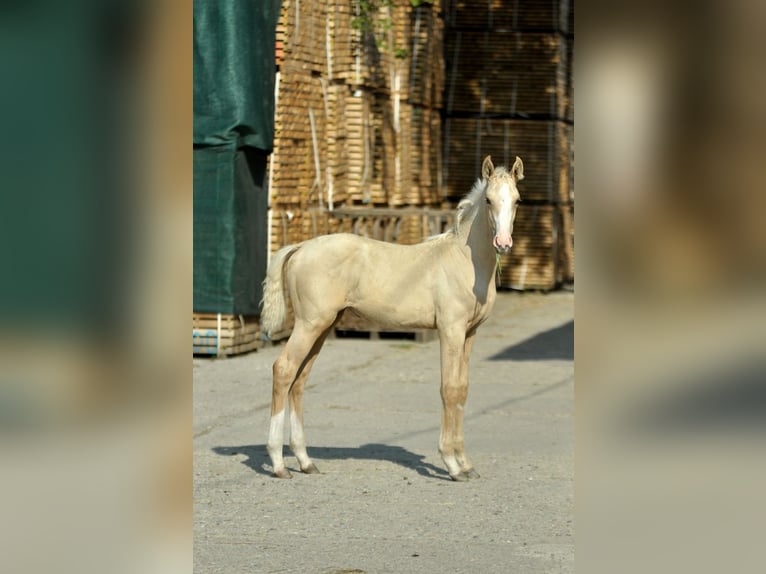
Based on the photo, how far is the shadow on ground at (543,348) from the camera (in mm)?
17438

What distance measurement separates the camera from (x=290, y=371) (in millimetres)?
9922

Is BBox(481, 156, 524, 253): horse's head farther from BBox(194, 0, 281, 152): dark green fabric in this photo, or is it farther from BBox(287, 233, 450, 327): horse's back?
BBox(194, 0, 281, 152): dark green fabric

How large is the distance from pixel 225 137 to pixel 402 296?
662 centimetres

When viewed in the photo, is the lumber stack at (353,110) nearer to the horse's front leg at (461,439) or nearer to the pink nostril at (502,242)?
the horse's front leg at (461,439)

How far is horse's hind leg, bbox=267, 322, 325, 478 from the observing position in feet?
32.2

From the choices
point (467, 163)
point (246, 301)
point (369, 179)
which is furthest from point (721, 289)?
point (467, 163)

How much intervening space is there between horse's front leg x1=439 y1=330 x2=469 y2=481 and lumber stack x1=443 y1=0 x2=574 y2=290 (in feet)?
51.1

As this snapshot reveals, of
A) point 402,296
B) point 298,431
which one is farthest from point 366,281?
point 298,431

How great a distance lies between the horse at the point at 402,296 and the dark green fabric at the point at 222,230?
5.98 meters

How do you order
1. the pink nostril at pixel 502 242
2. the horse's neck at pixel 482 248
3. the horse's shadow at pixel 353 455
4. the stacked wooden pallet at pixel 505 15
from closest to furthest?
the pink nostril at pixel 502 242
the horse's neck at pixel 482 248
the horse's shadow at pixel 353 455
the stacked wooden pallet at pixel 505 15

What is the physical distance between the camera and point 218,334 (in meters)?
16.2

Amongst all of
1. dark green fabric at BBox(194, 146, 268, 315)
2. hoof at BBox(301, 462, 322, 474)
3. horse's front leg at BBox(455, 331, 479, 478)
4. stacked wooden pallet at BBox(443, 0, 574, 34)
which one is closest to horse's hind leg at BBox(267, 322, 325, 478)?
hoof at BBox(301, 462, 322, 474)

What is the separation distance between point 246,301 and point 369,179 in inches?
202

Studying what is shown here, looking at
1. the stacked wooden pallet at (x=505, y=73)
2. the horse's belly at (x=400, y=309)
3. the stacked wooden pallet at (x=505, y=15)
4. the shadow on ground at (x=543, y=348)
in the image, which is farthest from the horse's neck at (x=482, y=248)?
the stacked wooden pallet at (x=505, y=15)
